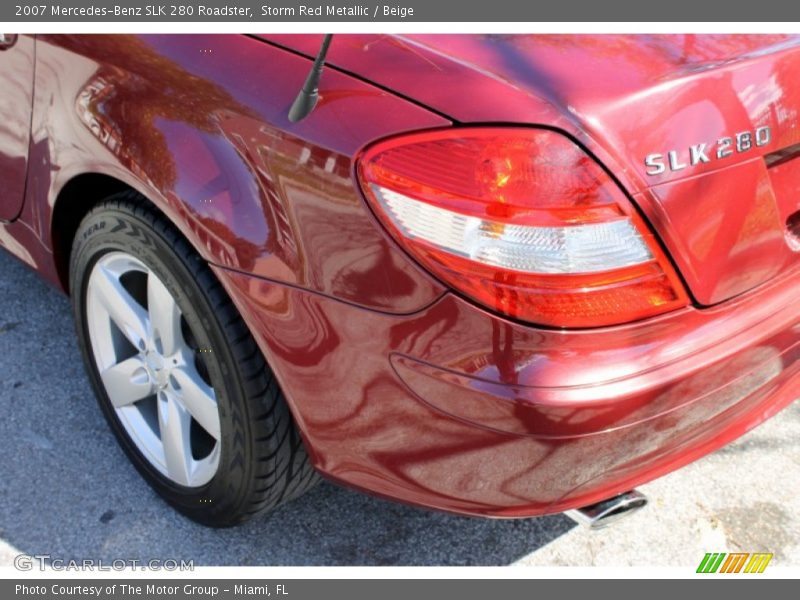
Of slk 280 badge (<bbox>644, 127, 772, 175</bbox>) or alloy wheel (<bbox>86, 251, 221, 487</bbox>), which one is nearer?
slk 280 badge (<bbox>644, 127, 772, 175</bbox>)

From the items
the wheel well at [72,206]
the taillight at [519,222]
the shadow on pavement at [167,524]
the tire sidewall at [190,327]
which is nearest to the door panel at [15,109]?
the wheel well at [72,206]

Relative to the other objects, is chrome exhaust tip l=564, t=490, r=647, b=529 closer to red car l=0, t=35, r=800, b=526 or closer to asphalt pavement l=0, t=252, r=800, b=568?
red car l=0, t=35, r=800, b=526

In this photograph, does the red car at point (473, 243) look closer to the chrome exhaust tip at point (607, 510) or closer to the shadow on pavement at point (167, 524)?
the chrome exhaust tip at point (607, 510)

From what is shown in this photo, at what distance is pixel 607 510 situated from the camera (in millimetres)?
1853

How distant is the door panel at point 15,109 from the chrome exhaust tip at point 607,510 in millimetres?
1632

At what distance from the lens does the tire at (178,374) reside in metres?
1.99

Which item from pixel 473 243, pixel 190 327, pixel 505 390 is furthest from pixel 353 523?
pixel 473 243

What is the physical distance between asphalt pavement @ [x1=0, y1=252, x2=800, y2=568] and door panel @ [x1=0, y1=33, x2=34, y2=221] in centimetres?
72

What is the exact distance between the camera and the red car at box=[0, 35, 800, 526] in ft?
5.20

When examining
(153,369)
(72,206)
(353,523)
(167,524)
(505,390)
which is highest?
(505,390)

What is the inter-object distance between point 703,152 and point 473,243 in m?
0.44

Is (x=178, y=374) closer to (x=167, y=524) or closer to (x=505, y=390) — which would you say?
(x=167, y=524)


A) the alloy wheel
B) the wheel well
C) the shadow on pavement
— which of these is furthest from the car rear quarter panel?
the shadow on pavement

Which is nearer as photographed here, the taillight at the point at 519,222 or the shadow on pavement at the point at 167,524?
the taillight at the point at 519,222
